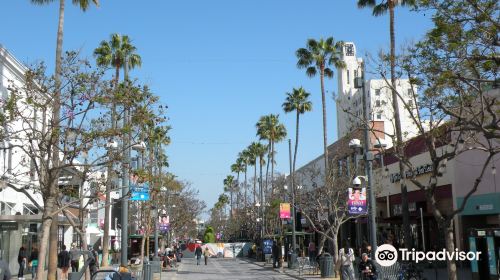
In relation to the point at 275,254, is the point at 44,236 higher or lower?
higher

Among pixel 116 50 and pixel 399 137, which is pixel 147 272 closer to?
pixel 399 137

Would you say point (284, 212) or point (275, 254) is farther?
point (284, 212)

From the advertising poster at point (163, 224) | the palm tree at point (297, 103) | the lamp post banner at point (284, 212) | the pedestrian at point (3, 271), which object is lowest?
the pedestrian at point (3, 271)

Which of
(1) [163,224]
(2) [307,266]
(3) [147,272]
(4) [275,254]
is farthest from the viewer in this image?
(1) [163,224]

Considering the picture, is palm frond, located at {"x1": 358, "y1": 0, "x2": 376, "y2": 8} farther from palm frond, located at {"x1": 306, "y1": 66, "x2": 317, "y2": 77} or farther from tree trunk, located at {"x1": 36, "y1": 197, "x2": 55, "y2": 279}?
tree trunk, located at {"x1": 36, "y1": 197, "x2": 55, "y2": 279}

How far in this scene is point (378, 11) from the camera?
29.2 m

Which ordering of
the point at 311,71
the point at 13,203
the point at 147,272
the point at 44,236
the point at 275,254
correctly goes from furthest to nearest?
1. the point at 275,254
2. the point at 311,71
3. the point at 13,203
4. the point at 147,272
5. the point at 44,236

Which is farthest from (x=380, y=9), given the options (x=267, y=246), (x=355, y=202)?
(x=267, y=246)

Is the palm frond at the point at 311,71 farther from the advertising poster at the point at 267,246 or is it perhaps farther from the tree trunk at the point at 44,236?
the tree trunk at the point at 44,236

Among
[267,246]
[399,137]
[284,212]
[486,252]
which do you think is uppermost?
[399,137]

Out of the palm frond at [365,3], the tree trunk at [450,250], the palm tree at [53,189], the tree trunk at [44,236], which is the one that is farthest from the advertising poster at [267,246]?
the tree trunk at [44,236]

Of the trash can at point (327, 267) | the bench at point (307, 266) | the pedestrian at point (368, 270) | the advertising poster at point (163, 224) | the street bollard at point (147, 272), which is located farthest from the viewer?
the advertising poster at point (163, 224)

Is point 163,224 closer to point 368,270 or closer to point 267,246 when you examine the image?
point 267,246

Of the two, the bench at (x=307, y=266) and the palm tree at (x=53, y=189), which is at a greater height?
the palm tree at (x=53, y=189)
